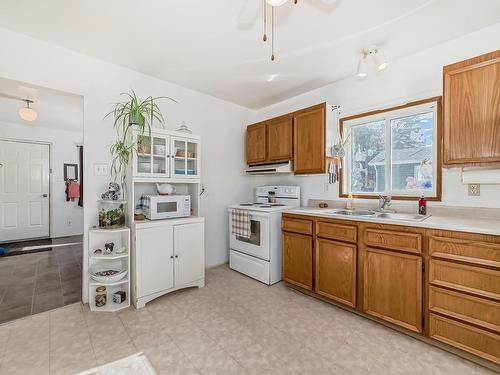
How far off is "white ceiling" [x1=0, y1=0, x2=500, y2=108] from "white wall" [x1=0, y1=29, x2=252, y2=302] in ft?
0.43

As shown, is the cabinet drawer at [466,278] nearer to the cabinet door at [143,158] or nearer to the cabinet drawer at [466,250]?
the cabinet drawer at [466,250]

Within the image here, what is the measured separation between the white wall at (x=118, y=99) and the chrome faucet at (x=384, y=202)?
2067 millimetres

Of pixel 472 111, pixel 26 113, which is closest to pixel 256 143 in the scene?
pixel 472 111

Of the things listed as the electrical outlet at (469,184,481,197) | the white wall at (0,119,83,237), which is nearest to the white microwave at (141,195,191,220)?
the electrical outlet at (469,184,481,197)

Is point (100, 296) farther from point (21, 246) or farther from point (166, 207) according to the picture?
point (21, 246)

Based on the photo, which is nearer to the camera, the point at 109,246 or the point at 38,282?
the point at 109,246

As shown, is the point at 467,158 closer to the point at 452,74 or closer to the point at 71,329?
the point at 452,74

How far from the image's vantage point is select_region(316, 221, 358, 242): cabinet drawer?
2.14 meters

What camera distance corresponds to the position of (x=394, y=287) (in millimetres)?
1899

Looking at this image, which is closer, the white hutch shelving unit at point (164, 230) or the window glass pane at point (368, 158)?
the white hutch shelving unit at point (164, 230)

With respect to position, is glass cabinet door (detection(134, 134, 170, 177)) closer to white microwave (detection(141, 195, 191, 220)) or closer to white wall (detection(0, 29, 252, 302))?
white microwave (detection(141, 195, 191, 220))

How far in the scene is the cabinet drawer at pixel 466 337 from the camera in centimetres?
148

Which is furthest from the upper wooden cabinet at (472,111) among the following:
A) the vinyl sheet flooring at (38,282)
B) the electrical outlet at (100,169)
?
the vinyl sheet flooring at (38,282)

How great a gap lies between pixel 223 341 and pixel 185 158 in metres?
1.91
